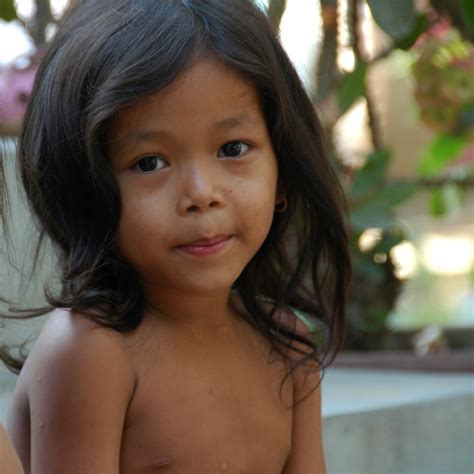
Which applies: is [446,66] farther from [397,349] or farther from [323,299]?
[323,299]

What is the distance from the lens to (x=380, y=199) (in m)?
3.43

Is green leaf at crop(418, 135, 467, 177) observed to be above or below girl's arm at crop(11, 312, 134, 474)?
below

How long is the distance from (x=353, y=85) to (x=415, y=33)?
417 mm

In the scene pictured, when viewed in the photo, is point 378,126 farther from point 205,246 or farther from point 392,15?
point 205,246

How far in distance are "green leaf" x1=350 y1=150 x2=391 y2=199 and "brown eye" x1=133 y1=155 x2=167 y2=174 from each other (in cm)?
188

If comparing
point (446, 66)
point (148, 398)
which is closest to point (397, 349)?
point (446, 66)

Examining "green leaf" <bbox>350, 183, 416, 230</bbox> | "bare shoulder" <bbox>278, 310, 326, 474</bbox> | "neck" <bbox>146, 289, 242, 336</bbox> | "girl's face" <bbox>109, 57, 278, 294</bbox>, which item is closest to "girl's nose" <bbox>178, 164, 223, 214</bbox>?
"girl's face" <bbox>109, 57, 278, 294</bbox>

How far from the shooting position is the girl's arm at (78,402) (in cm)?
158

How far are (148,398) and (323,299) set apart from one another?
1.63 feet

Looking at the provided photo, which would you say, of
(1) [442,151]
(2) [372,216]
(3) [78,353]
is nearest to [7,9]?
(2) [372,216]

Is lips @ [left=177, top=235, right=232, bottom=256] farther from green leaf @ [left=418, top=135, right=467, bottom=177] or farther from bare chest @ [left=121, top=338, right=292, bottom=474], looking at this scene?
green leaf @ [left=418, top=135, right=467, bottom=177]

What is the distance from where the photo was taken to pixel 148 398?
65.1 inches

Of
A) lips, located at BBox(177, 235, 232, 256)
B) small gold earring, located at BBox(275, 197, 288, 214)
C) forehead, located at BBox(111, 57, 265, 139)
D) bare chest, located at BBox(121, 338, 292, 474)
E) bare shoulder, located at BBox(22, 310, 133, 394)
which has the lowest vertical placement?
bare chest, located at BBox(121, 338, 292, 474)

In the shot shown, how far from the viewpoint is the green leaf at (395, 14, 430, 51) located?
9.50 ft
